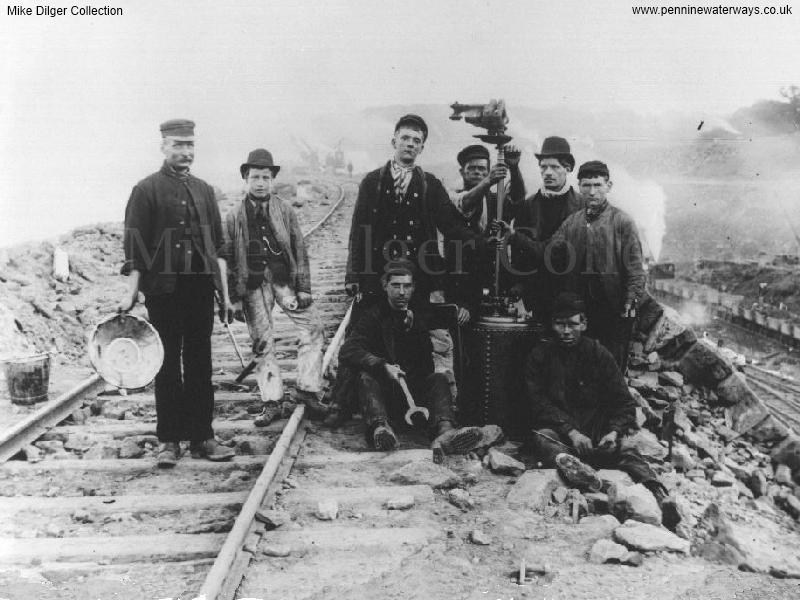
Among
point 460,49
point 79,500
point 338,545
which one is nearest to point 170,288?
point 79,500

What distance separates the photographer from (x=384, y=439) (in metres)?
3.96

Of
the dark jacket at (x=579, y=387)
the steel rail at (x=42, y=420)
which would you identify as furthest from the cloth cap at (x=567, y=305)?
the steel rail at (x=42, y=420)

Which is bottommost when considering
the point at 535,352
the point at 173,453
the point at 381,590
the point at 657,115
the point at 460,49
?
the point at 381,590

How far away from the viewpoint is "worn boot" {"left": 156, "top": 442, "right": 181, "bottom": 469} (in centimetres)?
377

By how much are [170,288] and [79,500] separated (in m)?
1.28

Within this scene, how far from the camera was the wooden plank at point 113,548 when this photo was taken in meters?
2.96

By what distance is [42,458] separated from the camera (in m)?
3.91

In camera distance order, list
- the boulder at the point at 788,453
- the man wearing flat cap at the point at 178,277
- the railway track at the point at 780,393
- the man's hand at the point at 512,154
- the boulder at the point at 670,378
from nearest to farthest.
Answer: the man wearing flat cap at the point at 178,277 → the man's hand at the point at 512,154 → the boulder at the point at 788,453 → the boulder at the point at 670,378 → the railway track at the point at 780,393

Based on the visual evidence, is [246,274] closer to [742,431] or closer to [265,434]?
[265,434]

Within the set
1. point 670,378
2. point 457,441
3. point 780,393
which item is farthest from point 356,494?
point 780,393

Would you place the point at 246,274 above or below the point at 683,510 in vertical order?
above

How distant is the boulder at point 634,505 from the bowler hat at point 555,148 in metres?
2.31

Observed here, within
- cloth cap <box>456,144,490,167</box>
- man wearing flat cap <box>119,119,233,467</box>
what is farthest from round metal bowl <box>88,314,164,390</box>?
cloth cap <box>456,144,490,167</box>

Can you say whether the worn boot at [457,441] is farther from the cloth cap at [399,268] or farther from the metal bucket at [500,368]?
the cloth cap at [399,268]
